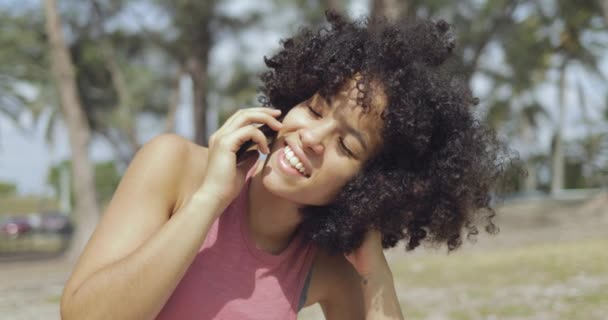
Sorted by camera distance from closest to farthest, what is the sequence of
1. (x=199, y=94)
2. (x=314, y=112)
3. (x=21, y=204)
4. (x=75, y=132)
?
(x=314, y=112) < (x=75, y=132) < (x=199, y=94) < (x=21, y=204)

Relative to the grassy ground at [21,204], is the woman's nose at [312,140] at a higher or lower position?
higher

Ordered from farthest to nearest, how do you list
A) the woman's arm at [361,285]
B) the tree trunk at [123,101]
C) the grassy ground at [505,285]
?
the tree trunk at [123,101] < the grassy ground at [505,285] < the woman's arm at [361,285]

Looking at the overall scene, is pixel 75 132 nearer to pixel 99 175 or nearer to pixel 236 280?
pixel 236 280

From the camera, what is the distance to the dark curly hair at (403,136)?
1893 millimetres

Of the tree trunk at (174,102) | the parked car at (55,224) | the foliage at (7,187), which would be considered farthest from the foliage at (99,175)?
the tree trunk at (174,102)

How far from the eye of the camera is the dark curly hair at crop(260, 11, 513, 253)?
1.89m

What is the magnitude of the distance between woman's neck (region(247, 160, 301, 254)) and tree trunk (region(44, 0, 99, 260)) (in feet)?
49.1

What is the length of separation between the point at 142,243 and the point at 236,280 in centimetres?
27

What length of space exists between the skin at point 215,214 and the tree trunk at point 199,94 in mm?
19240

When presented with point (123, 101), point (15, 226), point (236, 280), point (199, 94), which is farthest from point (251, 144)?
point (15, 226)

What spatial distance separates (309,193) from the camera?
70.9 inches

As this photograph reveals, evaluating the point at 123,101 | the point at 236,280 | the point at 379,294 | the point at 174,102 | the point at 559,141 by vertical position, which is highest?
the point at 236,280

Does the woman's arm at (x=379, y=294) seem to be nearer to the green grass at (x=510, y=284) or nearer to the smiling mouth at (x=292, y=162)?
the smiling mouth at (x=292, y=162)

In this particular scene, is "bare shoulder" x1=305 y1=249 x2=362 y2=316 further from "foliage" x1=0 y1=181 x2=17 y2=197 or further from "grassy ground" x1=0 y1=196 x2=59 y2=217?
"foliage" x1=0 y1=181 x2=17 y2=197
